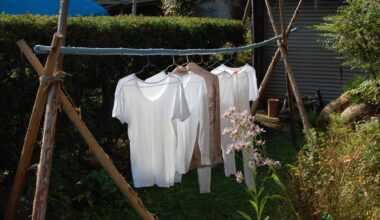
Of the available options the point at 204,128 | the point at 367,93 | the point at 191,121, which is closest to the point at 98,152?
the point at 191,121

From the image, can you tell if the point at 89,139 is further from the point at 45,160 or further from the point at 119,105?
the point at 119,105

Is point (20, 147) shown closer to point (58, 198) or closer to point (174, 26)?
point (58, 198)

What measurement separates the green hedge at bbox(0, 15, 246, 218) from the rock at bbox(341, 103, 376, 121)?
3.04 m

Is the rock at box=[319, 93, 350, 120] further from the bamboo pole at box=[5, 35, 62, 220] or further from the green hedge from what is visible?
the bamboo pole at box=[5, 35, 62, 220]

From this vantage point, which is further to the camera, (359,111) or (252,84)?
(359,111)

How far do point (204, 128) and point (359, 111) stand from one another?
4911mm

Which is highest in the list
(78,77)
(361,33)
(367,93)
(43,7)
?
(43,7)

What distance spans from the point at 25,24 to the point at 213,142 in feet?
6.53

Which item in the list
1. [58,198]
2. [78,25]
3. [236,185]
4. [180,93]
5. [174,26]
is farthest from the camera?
[174,26]

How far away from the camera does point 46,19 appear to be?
5.43 metres

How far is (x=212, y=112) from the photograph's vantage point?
16.5 feet

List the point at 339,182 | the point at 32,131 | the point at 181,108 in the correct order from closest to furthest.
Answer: the point at 32,131, the point at 181,108, the point at 339,182

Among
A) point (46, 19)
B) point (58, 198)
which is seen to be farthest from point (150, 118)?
point (46, 19)

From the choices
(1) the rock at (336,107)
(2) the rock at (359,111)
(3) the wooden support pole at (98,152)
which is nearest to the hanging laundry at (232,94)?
(3) the wooden support pole at (98,152)
